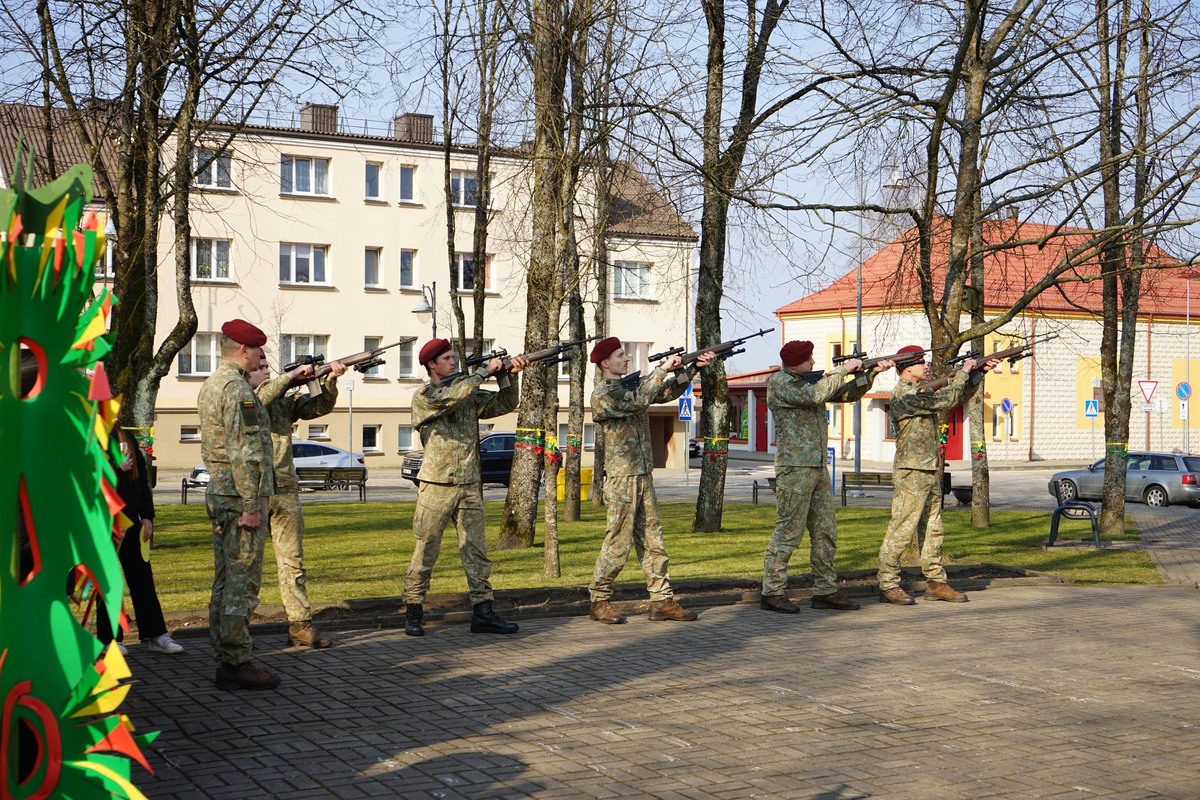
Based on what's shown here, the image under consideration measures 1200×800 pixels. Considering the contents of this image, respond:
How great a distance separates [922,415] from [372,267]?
1628 inches

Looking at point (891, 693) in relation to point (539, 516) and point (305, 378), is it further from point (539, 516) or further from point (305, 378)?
point (539, 516)

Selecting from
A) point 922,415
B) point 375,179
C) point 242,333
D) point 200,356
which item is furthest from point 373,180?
point 242,333

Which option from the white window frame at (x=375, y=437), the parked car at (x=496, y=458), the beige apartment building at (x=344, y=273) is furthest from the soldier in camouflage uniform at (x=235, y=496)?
the white window frame at (x=375, y=437)

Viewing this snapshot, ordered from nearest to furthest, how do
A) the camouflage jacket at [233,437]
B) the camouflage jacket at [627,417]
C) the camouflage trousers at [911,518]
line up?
the camouflage jacket at [233,437] → the camouflage jacket at [627,417] → the camouflage trousers at [911,518]

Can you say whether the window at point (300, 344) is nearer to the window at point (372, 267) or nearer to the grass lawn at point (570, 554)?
the window at point (372, 267)

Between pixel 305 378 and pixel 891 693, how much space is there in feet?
14.8

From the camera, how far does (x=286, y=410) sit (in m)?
9.55

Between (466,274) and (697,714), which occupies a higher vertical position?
(466,274)

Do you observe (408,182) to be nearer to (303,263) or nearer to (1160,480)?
(303,263)

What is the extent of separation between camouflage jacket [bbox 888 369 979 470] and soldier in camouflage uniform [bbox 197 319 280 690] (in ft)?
19.7

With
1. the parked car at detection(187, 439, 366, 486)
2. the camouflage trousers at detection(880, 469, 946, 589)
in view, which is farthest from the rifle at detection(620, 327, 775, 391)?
the parked car at detection(187, 439, 366, 486)

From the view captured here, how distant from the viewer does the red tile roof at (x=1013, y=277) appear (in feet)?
54.2

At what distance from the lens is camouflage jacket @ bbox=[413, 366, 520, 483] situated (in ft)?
32.6

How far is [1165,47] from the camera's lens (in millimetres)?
15961
